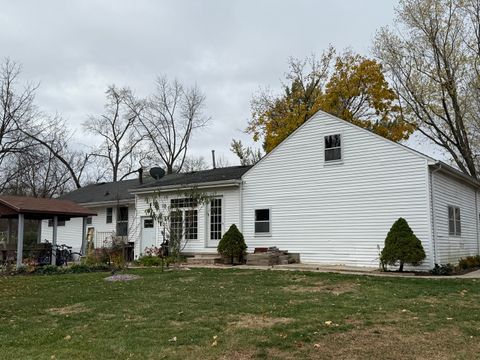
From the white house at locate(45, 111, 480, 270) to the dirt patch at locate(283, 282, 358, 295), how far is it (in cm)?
472

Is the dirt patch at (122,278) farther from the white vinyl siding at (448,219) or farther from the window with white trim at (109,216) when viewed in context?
the window with white trim at (109,216)

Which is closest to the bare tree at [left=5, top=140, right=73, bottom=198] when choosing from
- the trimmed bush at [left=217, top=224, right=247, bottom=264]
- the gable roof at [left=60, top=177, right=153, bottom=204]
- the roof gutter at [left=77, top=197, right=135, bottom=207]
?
the gable roof at [left=60, top=177, right=153, bottom=204]

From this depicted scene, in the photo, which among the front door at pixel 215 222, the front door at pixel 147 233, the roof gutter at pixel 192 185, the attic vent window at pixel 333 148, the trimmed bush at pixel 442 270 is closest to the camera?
the trimmed bush at pixel 442 270

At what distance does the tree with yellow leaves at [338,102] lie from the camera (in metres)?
29.0

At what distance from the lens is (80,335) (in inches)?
249

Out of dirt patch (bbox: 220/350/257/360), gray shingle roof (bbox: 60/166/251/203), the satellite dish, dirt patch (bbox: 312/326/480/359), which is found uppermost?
the satellite dish

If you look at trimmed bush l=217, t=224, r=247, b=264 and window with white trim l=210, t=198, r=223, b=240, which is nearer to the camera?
trimmed bush l=217, t=224, r=247, b=264

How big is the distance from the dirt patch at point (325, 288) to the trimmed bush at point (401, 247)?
10.0 feet

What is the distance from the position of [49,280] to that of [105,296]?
14.7 ft

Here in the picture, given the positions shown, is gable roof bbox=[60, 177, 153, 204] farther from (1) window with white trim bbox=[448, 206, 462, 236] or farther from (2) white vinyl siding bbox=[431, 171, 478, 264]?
(1) window with white trim bbox=[448, 206, 462, 236]

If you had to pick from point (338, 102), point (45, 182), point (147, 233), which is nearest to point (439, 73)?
point (338, 102)

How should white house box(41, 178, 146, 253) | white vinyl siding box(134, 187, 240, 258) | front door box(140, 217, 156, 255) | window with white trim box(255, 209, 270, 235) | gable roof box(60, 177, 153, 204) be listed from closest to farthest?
1. window with white trim box(255, 209, 270, 235)
2. white vinyl siding box(134, 187, 240, 258)
3. front door box(140, 217, 156, 255)
4. white house box(41, 178, 146, 253)
5. gable roof box(60, 177, 153, 204)

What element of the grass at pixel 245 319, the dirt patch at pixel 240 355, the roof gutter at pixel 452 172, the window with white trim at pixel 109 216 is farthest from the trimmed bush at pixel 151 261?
the dirt patch at pixel 240 355

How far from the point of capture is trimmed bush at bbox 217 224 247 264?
16594 millimetres
